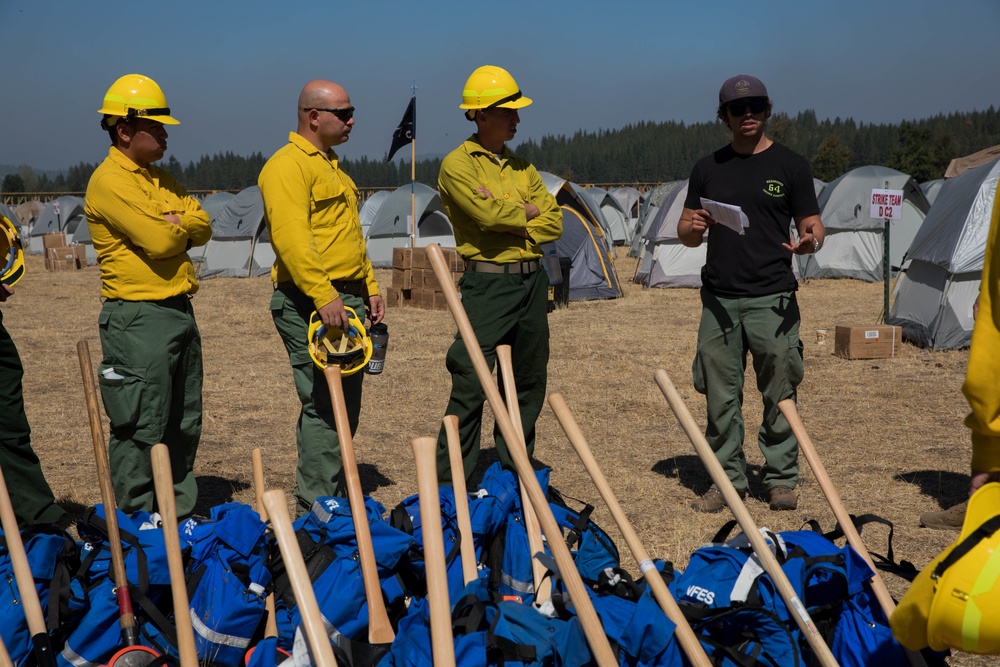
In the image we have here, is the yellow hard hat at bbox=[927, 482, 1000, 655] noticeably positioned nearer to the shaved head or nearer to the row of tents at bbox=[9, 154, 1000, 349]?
the shaved head

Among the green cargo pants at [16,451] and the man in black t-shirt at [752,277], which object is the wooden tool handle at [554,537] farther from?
the green cargo pants at [16,451]

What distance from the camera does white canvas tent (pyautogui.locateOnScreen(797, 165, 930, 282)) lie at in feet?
57.5

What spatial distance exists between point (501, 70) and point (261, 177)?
131cm

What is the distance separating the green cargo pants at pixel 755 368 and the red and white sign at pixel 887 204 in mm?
7347

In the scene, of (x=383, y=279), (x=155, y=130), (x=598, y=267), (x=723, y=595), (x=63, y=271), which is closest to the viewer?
(x=723, y=595)

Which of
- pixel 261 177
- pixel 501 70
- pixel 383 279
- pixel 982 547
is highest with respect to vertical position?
pixel 501 70

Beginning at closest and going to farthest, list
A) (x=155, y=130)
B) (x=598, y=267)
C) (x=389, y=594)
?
1. (x=389, y=594)
2. (x=155, y=130)
3. (x=598, y=267)

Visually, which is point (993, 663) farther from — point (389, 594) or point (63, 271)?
point (63, 271)

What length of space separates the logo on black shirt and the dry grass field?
5.50 ft

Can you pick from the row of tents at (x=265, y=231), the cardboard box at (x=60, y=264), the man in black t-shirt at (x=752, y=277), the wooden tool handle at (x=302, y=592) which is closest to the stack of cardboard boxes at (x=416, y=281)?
the row of tents at (x=265, y=231)

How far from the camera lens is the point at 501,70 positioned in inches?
183

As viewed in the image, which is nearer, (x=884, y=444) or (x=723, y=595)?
(x=723, y=595)

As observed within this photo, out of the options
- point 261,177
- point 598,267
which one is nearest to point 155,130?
point 261,177

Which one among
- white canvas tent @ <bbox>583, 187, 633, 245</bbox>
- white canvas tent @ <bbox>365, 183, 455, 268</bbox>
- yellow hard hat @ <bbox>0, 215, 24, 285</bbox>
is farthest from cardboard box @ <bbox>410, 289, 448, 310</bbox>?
white canvas tent @ <bbox>583, 187, 633, 245</bbox>
